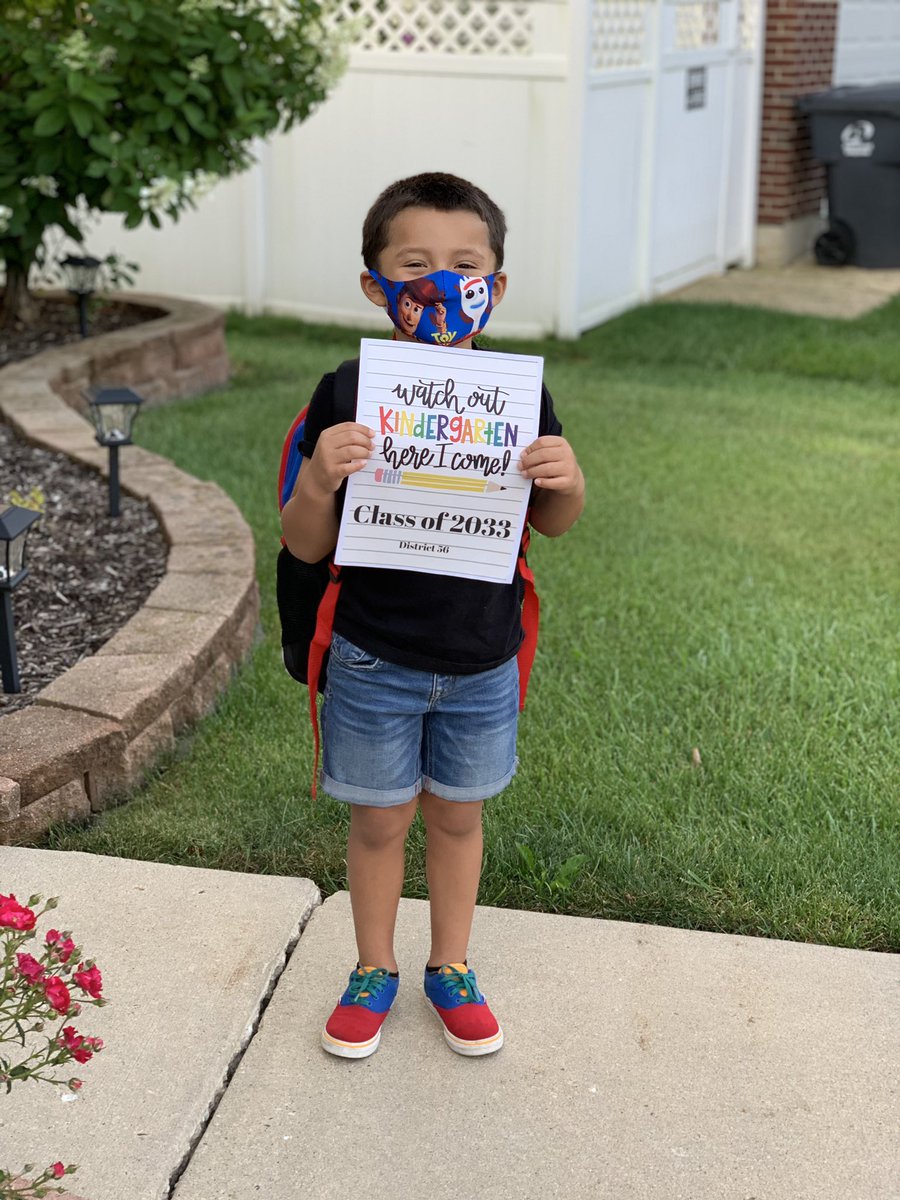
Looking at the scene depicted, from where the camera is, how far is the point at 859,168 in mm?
10492

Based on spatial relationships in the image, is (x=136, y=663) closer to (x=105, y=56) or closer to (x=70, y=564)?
(x=70, y=564)

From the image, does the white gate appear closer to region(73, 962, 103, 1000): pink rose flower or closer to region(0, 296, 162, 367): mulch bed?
region(0, 296, 162, 367): mulch bed

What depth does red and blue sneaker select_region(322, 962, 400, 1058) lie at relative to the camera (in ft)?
7.59

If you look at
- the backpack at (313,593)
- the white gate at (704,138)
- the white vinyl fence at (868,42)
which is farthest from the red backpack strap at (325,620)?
the white vinyl fence at (868,42)

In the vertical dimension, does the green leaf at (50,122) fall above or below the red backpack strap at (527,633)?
above

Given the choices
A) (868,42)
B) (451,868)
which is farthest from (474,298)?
(868,42)

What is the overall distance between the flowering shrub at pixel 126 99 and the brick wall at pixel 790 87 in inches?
211

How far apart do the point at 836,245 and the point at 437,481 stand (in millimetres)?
9416

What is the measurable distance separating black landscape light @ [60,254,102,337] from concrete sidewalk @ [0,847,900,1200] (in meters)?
3.97

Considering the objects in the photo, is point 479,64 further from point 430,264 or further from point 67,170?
point 430,264

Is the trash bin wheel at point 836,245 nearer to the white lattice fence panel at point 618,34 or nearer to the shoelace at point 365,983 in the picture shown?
the white lattice fence panel at point 618,34

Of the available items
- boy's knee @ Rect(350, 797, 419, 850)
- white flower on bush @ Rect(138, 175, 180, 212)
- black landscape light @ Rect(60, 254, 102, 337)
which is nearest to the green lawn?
boy's knee @ Rect(350, 797, 419, 850)

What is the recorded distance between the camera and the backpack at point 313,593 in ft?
7.17

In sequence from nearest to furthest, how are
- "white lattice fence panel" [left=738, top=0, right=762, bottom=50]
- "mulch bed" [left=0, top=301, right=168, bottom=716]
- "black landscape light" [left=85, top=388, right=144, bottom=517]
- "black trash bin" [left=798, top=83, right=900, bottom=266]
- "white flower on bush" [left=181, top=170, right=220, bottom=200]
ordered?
"mulch bed" [left=0, top=301, right=168, bottom=716] → "black landscape light" [left=85, top=388, right=144, bottom=517] → "white flower on bush" [left=181, top=170, right=220, bottom=200] → "white lattice fence panel" [left=738, top=0, right=762, bottom=50] → "black trash bin" [left=798, top=83, right=900, bottom=266]
